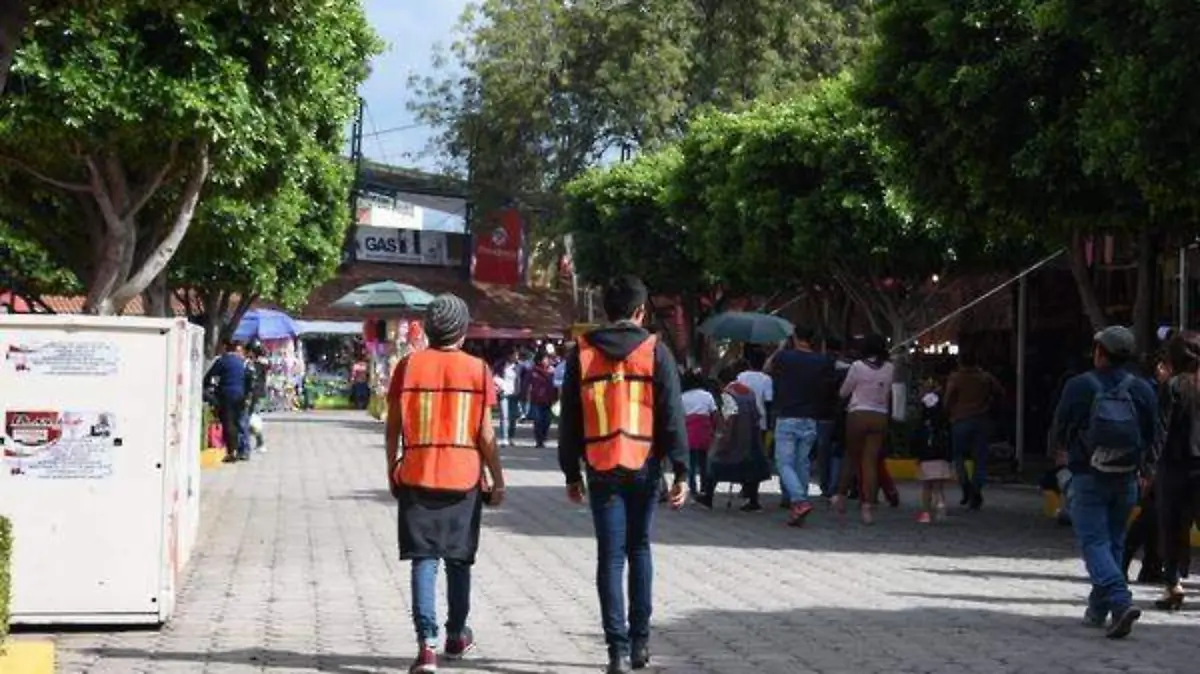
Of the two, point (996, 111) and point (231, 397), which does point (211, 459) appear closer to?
point (231, 397)

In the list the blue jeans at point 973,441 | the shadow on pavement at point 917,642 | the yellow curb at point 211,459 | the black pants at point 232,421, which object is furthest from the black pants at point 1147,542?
the black pants at point 232,421

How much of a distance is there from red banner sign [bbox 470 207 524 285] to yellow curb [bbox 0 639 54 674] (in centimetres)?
5024

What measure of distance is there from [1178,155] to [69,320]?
8.32m

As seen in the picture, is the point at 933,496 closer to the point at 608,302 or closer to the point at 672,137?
the point at 608,302

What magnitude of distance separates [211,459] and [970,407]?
1193 centimetres

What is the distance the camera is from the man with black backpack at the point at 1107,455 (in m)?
10.4

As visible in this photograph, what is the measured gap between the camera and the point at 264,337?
47.2 m

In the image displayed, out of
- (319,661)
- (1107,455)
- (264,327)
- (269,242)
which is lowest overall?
(319,661)

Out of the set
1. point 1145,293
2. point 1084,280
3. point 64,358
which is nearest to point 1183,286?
point 1084,280

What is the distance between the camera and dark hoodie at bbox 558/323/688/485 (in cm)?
887

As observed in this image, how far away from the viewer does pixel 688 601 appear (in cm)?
1200

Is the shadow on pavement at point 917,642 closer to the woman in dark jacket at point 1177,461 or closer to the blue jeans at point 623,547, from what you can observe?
the woman in dark jacket at point 1177,461

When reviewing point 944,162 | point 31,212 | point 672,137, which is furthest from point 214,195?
point 672,137

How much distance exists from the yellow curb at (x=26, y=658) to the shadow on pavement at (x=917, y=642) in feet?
9.86
